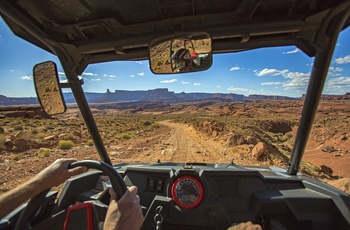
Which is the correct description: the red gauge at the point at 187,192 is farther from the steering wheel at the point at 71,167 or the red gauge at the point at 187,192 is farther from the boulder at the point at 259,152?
the boulder at the point at 259,152

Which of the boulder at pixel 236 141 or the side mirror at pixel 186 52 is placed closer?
the side mirror at pixel 186 52

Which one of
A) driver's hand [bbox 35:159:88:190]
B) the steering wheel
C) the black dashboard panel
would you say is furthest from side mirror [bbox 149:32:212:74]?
driver's hand [bbox 35:159:88:190]

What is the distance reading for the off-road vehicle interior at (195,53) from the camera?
5.76 feet

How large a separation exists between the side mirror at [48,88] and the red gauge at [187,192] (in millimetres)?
1516

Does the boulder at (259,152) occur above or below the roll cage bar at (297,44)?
below

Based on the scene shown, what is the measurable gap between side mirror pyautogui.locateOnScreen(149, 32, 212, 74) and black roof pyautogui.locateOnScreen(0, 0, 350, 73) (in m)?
0.07

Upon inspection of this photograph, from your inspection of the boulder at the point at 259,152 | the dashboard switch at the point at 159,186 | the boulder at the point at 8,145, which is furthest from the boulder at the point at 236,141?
the boulder at the point at 8,145

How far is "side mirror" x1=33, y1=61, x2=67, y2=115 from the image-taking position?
7.84 feet

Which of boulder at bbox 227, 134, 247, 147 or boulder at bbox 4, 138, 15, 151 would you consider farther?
boulder at bbox 4, 138, 15, 151

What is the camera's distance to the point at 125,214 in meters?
1.14

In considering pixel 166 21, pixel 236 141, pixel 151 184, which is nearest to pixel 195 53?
pixel 166 21

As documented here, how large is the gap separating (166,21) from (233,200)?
1708 mm

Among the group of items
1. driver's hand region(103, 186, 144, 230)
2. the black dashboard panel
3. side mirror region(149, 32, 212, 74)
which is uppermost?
side mirror region(149, 32, 212, 74)

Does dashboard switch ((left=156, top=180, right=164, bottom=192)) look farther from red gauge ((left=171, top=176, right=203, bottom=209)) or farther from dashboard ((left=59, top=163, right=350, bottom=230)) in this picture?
red gauge ((left=171, top=176, right=203, bottom=209))
